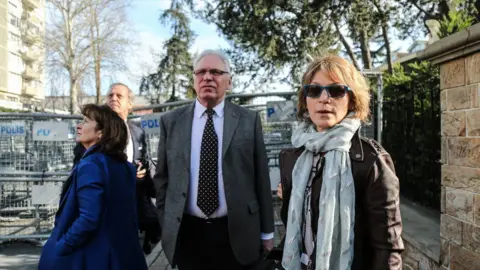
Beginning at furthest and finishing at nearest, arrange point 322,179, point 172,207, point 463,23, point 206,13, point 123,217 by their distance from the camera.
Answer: point 206,13 → point 463,23 → point 123,217 → point 172,207 → point 322,179

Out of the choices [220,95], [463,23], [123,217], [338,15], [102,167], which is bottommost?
[123,217]

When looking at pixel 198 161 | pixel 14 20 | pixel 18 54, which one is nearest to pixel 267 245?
pixel 198 161

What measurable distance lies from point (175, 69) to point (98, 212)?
20823 mm

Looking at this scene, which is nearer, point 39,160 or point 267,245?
point 267,245

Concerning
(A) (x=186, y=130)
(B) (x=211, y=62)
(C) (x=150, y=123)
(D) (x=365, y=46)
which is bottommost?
(A) (x=186, y=130)

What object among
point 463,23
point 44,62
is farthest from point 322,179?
point 44,62

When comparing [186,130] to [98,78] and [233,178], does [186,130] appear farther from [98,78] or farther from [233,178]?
[98,78]

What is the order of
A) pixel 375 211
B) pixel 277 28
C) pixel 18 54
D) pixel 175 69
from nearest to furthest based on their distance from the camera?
pixel 375 211, pixel 277 28, pixel 175 69, pixel 18 54

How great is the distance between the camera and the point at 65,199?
272cm

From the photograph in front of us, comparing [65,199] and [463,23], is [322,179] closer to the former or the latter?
[65,199]

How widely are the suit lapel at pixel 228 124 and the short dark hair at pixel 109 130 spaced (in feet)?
2.56

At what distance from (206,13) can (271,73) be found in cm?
316

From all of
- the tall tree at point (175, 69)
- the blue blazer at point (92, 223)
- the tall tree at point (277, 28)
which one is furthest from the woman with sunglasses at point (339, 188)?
the tall tree at point (175, 69)

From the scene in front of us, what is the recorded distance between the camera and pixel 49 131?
18.6ft
